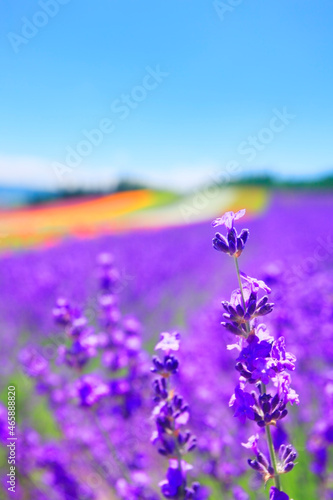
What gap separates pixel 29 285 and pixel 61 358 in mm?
4032

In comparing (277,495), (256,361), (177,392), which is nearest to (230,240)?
(256,361)

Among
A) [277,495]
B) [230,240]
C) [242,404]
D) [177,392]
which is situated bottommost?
[277,495]

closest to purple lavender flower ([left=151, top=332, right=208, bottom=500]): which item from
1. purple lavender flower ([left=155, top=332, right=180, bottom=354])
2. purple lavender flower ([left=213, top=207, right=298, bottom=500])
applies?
purple lavender flower ([left=155, top=332, right=180, bottom=354])

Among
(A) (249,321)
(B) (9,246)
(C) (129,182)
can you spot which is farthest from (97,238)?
(A) (249,321)

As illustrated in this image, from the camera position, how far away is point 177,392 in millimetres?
2170

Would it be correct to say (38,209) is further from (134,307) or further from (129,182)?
(134,307)

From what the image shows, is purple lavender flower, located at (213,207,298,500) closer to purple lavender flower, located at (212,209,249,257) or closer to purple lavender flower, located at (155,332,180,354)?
purple lavender flower, located at (212,209,249,257)

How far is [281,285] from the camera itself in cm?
178

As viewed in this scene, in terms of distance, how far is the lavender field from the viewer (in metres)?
0.86

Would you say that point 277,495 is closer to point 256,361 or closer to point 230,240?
point 256,361

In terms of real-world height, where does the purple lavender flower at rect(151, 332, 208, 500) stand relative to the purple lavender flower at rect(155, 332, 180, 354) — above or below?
below

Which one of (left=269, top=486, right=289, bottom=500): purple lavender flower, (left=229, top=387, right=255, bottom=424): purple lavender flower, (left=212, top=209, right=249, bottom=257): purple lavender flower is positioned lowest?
(left=269, top=486, right=289, bottom=500): purple lavender flower

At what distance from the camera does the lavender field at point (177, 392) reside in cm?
86

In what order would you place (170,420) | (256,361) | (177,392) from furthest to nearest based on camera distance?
1. (177,392)
2. (170,420)
3. (256,361)
